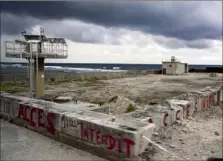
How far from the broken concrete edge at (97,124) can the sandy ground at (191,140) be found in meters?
0.37

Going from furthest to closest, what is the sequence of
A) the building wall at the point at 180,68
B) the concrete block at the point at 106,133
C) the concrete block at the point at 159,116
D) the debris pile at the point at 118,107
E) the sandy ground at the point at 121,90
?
the building wall at the point at 180,68 < the sandy ground at the point at 121,90 < the debris pile at the point at 118,107 < the concrete block at the point at 159,116 < the concrete block at the point at 106,133

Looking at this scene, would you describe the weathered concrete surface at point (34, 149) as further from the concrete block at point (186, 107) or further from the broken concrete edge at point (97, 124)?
the concrete block at point (186, 107)

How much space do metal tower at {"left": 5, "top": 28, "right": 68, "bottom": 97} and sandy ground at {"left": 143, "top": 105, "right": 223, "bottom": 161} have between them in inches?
289

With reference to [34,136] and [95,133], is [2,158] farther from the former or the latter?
[95,133]

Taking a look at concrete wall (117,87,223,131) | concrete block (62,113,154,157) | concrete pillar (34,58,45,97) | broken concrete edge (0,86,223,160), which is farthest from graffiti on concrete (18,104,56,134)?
concrete pillar (34,58,45,97)

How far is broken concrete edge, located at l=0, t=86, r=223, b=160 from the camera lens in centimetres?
580

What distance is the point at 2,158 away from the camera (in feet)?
20.9

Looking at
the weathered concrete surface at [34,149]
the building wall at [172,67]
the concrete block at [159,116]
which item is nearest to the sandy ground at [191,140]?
the concrete block at [159,116]

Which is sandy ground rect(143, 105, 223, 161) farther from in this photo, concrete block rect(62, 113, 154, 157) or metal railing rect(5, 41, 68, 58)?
metal railing rect(5, 41, 68, 58)

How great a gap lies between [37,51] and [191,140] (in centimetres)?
861

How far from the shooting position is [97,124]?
6.33 metres

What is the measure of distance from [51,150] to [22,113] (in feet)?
9.76

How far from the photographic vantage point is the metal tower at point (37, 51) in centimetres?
1182

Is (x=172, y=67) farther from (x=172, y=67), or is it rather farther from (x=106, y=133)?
(x=106, y=133)
